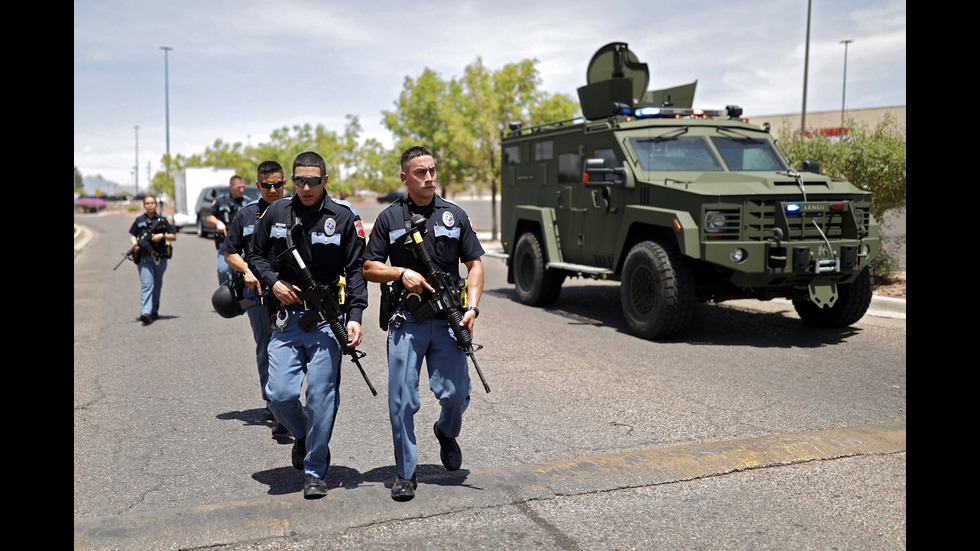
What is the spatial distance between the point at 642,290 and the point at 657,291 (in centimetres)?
46

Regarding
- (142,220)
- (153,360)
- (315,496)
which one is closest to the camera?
(315,496)

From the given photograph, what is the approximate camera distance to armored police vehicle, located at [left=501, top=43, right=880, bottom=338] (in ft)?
26.5

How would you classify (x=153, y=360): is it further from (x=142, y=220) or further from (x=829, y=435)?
(x=829, y=435)

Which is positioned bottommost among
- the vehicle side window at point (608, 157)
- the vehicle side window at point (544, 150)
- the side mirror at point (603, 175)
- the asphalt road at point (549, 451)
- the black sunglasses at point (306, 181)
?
the asphalt road at point (549, 451)

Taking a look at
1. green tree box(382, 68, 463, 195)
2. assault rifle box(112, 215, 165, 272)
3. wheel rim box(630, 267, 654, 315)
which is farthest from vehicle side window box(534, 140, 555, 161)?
green tree box(382, 68, 463, 195)

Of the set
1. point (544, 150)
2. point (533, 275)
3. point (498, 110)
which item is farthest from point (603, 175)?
point (498, 110)

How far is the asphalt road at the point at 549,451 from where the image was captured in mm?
3707

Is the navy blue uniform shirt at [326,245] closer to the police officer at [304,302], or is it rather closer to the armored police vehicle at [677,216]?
the police officer at [304,302]

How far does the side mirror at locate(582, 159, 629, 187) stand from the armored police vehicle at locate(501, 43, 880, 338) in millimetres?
20

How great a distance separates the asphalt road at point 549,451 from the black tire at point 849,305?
28cm

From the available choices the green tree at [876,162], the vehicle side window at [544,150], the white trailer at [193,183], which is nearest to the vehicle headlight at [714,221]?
the vehicle side window at [544,150]
